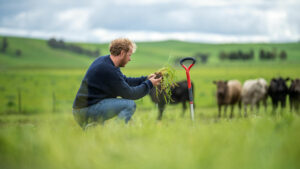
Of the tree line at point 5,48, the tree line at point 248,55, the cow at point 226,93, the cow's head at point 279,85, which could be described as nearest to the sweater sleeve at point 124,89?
the cow at point 226,93

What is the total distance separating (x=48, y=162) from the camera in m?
2.61

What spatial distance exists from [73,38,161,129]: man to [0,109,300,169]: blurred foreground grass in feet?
5.84

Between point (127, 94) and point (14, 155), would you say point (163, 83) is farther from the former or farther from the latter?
point (14, 155)

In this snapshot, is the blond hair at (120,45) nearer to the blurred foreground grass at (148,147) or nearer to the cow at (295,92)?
the blurred foreground grass at (148,147)

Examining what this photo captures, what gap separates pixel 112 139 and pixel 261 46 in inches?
7989

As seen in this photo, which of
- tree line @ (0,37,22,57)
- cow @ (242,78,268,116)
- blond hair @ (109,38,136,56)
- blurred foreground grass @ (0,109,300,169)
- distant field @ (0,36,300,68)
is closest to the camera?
blurred foreground grass @ (0,109,300,169)

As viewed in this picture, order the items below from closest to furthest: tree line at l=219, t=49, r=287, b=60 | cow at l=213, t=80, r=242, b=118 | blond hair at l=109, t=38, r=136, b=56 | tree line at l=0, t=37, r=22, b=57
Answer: blond hair at l=109, t=38, r=136, b=56
cow at l=213, t=80, r=242, b=118
tree line at l=0, t=37, r=22, b=57
tree line at l=219, t=49, r=287, b=60

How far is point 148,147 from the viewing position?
2787mm

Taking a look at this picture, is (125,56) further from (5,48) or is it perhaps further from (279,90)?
(5,48)

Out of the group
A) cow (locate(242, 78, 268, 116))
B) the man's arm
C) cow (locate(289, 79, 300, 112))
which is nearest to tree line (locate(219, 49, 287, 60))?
cow (locate(242, 78, 268, 116))

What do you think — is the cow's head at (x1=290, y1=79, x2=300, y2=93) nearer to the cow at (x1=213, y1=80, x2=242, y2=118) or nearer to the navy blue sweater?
the cow at (x1=213, y1=80, x2=242, y2=118)

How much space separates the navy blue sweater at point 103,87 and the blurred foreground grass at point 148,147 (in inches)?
78.9

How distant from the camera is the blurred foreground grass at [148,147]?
2.43 metres

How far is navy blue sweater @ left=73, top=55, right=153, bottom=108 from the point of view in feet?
18.5
